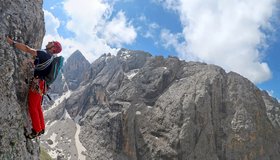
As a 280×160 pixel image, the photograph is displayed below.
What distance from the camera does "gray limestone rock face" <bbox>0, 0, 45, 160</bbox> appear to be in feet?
34.0

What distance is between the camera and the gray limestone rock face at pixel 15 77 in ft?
34.0

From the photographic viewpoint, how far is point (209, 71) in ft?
633

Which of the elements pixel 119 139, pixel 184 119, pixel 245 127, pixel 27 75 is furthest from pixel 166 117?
pixel 27 75

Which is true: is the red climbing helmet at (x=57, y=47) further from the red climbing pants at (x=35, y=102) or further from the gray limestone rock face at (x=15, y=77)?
the red climbing pants at (x=35, y=102)

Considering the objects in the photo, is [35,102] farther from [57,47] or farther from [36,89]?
[57,47]

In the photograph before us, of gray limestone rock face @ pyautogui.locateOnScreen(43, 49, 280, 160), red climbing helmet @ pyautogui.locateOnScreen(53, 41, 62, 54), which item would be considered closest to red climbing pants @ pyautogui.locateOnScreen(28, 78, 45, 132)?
red climbing helmet @ pyautogui.locateOnScreen(53, 41, 62, 54)

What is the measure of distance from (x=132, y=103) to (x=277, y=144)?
236ft

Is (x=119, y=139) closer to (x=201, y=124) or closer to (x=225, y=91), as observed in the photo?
(x=201, y=124)

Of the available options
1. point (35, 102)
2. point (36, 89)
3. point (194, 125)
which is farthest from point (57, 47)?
point (194, 125)

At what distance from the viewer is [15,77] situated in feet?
38.6

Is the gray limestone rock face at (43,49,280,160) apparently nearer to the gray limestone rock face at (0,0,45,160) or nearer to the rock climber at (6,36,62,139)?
the gray limestone rock face at (0,0,45,160)

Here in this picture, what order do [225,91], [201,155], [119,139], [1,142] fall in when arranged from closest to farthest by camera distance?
[1,142] → [201,155] → [119,139] → [225,91]

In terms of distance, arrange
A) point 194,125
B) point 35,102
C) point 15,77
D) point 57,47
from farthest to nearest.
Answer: point 194,125 → point 57,47 → point 35,102 → point 15,77

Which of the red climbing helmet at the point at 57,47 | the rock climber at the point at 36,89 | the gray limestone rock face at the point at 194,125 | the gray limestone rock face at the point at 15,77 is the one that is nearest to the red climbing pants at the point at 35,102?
the rock climber at the point at 36,89
